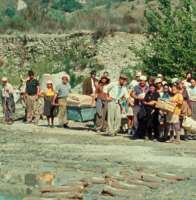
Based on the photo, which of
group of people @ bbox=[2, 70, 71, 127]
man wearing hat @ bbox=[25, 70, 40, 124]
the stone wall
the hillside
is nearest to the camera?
group of people @ bbox=[2, 70, 71, 127]

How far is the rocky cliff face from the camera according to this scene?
49.2m

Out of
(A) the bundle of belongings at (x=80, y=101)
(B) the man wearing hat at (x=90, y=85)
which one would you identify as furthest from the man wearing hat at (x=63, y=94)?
(B) the man wearing hat at (x=90, y=85)

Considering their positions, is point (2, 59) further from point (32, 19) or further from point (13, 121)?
point (13, 121)

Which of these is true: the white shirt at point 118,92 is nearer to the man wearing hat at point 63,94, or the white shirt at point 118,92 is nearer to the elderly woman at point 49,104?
the man wearing hat at point 63,94

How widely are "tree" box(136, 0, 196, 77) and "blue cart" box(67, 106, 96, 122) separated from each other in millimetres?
4191

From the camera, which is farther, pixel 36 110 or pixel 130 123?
pixel 36 110

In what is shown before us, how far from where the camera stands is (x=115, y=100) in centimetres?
2488

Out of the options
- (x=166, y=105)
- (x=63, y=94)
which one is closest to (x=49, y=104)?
(x=63, y=94)

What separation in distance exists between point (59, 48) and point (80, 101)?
27506 millimetres

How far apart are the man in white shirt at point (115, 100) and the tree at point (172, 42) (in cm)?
545

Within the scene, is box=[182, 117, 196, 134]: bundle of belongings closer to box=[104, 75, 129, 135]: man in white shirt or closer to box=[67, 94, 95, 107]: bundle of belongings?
box=[104, 75, 129, 135]: man in white shirt

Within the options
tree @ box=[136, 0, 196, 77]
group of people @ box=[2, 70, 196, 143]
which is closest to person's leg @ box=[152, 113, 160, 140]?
group of people @ box=[2, 70, 196, 143]

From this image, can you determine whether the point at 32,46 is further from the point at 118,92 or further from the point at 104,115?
the point at 118,92

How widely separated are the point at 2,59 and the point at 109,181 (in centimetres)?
3974
